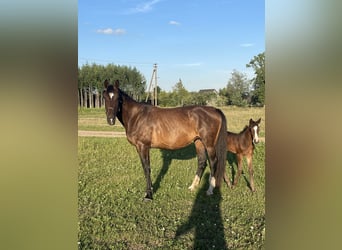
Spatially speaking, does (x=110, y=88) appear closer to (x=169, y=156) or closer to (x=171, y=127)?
(x=171, y=127)

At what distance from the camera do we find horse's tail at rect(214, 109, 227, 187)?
4113 mm

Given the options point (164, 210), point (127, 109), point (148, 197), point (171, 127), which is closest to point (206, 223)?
point (164, 210)

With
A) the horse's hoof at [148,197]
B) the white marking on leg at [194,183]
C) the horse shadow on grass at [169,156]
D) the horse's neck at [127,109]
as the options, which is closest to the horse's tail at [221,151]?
the white marking on leg at [194,183]

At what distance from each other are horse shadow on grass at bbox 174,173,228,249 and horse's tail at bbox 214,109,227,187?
257 mm

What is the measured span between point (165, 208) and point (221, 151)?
113 centimetres

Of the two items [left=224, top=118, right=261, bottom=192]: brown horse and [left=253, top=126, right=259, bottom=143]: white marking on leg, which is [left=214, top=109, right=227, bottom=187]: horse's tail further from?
[left=253, top=126, right=259, bottom=143]: white marking on leg

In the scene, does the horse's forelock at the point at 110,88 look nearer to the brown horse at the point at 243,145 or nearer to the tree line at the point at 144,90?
the tree line at the point at 144,90

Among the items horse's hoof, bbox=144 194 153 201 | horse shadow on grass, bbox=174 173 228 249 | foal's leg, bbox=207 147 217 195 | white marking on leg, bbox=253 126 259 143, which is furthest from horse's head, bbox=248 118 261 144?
horse's hoof, bbox=144 194 153 201

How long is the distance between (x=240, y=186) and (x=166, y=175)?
1379 millimetres

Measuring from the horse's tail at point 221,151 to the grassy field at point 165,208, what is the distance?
0.45 ft
